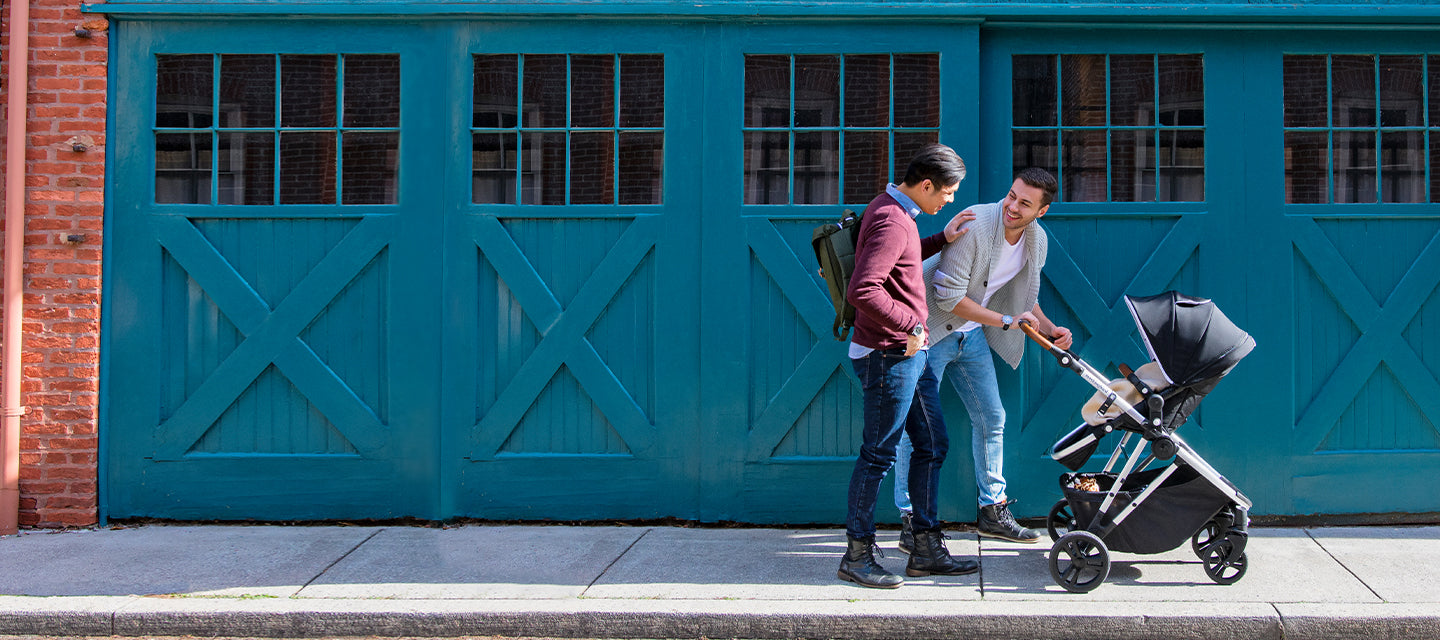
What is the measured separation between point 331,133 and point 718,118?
6.94ft

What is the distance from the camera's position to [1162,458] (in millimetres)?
4598

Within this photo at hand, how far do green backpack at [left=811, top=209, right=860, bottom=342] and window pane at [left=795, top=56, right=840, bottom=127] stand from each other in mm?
1218

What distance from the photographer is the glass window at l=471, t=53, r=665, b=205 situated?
598 centimetres

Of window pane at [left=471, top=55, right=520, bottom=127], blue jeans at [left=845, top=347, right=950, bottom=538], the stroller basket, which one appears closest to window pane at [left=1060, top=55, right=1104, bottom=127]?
blue jeans at [left=845, top=347, right=950, bottom=538]

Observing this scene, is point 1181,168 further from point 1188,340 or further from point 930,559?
point 930,559

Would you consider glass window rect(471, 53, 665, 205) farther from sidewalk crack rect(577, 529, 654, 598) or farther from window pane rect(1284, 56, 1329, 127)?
window pane rect(1284, 56, 1329, 127)

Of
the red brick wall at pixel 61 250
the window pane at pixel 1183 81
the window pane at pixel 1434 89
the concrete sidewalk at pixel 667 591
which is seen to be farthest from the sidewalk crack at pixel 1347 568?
the red brick wall at pixel 61 250

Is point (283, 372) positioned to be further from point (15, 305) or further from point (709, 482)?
point (709, 482)

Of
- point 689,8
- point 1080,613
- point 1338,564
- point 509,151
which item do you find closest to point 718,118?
point 689,8

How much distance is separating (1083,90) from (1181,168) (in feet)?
2.21

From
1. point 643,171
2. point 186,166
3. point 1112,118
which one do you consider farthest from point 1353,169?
point 186,166

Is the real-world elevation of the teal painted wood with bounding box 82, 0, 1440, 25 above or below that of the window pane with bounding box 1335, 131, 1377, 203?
above

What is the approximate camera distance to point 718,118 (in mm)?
5922

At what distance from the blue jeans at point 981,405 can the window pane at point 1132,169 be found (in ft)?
3.92
